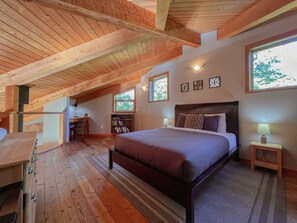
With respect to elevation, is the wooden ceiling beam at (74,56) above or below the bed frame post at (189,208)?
above

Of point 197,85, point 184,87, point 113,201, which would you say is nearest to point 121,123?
point 184,87

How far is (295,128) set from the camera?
2.21m

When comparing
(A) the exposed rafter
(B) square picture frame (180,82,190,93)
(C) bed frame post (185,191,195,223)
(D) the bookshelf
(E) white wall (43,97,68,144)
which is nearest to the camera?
(C) bed frame post (185,191,195,223)

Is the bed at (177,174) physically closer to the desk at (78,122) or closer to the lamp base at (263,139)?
the lamp base at (263,139)

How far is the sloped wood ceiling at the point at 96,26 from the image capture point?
61.6 inches

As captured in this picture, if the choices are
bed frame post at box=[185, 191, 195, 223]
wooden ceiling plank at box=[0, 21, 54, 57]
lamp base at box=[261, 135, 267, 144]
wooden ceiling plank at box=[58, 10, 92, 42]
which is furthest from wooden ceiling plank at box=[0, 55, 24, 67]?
lamp base at box=[261, 135, 267, 144]

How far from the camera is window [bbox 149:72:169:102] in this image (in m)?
4.70

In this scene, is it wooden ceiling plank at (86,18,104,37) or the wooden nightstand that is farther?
the wooden nightstand

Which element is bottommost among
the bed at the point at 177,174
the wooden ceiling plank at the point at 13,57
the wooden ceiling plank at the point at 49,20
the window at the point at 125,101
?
the bed at the point at 177,174

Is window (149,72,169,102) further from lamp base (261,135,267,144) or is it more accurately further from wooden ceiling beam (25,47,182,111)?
lamp base (261,135,267,144)

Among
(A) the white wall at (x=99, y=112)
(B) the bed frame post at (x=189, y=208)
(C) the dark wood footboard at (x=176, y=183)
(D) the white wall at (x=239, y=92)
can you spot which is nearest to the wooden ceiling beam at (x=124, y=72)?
(D) the white wall at (x=239, y=92)

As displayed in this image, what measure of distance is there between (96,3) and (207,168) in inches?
91.1

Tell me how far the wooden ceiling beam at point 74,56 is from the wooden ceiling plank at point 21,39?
0.21 metres

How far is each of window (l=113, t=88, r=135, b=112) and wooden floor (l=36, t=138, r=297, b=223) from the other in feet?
12.0
